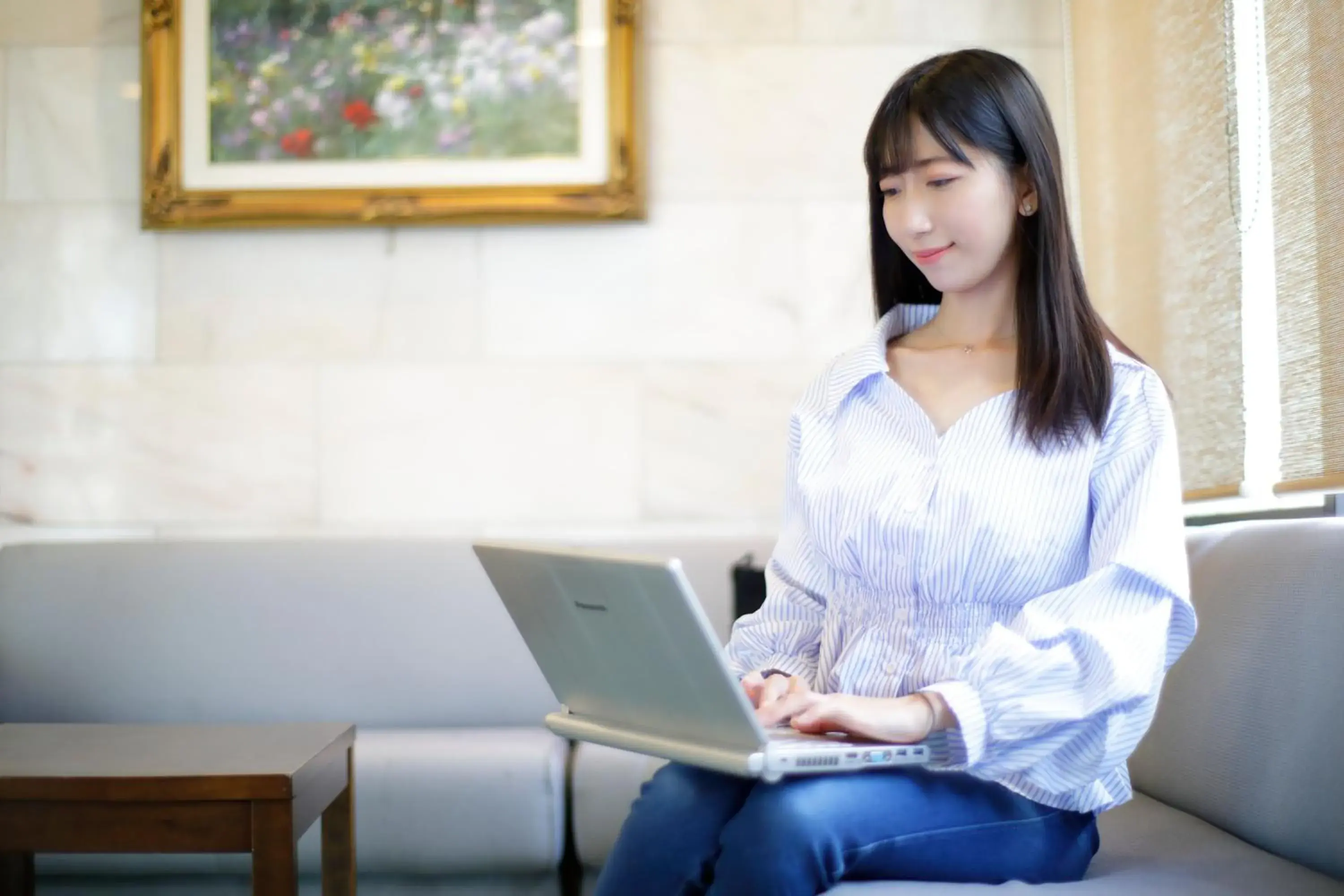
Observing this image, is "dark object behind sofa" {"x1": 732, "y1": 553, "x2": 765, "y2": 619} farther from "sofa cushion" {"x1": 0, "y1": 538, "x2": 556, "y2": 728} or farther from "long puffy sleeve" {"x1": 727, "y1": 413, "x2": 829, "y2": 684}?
"long puffy sleeve" {"x1": 727, "y1": 413, "x2": 829, "y2": 684}

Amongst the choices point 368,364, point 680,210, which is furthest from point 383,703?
point 680,210

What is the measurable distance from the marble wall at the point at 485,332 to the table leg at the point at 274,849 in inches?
51.7

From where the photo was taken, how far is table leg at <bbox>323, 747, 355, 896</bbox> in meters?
1.91

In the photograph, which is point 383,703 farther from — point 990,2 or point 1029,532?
point 990,2

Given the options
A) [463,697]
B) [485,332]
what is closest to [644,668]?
[463,697]

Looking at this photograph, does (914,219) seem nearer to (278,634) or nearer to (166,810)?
(166,810)

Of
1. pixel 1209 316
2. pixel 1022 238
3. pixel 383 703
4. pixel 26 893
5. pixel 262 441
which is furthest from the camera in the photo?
pixel 262 441

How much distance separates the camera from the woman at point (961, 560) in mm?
1159

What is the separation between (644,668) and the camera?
1121 millimetres

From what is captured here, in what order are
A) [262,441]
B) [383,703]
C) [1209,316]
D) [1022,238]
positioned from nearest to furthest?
1. [1022,238]
2. [1209,316]
3. [383,703]
4. [262,441]

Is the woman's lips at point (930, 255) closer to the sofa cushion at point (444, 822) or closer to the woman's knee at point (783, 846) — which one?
the woman's knee at point (783, 846)

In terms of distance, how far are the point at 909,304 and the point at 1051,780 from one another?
594 millimetres

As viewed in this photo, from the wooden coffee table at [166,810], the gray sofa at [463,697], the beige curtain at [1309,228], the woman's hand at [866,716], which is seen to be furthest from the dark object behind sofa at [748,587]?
the woman's hand at [866,716]

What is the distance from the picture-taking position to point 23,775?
1.56 meters
